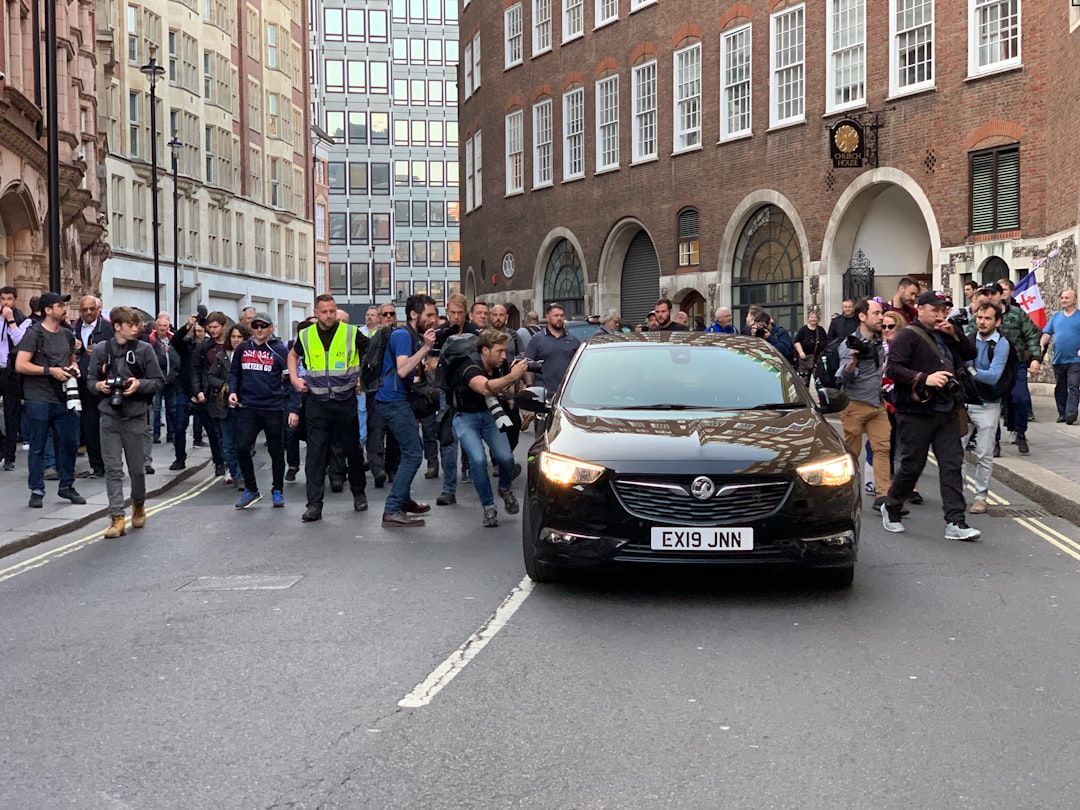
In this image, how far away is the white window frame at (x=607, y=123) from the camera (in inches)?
1497

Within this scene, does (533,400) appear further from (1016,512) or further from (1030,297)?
(1030,297)

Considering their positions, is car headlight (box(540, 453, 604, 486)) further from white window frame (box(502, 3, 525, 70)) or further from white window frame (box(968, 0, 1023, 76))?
white window frame (box(502, 3, 525, 70))

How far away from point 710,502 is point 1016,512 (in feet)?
16.5

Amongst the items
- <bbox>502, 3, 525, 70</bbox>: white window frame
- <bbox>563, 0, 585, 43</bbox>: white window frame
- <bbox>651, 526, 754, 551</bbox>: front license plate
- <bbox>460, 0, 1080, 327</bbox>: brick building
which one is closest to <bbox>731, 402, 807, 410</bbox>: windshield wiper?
<bbox>651, 526, 754, 551</bbox>: front license plate

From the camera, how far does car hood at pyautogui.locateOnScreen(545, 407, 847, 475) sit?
7.61 metres

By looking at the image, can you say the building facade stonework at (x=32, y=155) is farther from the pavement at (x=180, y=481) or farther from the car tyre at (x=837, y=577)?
the car tyre at (x=837, y=577)

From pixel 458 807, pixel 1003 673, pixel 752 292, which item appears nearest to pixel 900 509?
pixel 1003 673

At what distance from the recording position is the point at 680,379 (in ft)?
29.6

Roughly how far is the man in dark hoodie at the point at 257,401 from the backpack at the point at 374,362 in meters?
2.17

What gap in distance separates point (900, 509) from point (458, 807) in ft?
22.3

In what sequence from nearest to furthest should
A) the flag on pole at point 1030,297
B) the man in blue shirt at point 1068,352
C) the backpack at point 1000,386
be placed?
1. the backpack at point 1000,386
2. the flag on pole at point 1030,297
3. the man in blue shirt at point 1068,352

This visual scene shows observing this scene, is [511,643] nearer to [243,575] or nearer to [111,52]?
[243,575]

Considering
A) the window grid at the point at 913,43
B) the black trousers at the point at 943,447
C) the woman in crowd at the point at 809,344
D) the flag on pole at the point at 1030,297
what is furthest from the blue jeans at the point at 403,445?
the window grid at the point at 913,43

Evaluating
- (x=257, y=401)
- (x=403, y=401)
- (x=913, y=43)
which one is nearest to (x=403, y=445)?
(x=403, y=401)
